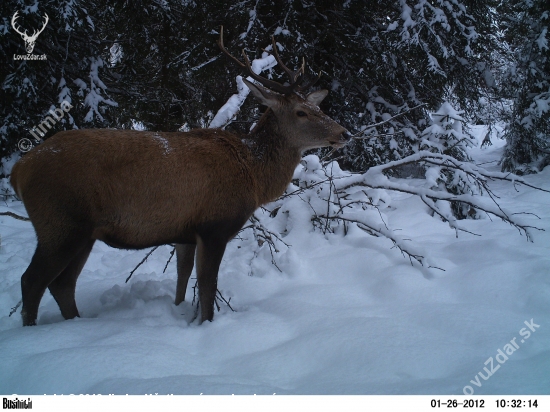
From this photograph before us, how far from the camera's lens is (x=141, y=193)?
3.21 metres

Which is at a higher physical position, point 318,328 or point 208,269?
point 208,269

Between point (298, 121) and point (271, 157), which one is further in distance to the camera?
point (298, 121)

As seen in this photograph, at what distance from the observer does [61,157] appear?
9.93 feet

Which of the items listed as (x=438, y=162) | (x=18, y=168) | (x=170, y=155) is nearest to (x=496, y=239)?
(x=438, y=162)

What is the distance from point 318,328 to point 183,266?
5.30 feet

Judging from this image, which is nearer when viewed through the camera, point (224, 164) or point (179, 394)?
point (179, 394)

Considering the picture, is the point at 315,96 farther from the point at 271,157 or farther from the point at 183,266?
the point at 183,266

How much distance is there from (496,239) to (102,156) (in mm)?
4168

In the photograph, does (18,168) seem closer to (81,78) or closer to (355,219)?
(355,219)
